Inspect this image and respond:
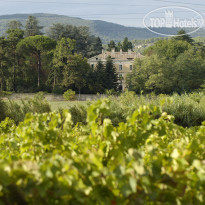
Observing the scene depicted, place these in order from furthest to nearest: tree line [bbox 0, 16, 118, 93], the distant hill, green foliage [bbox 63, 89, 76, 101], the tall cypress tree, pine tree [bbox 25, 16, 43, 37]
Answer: the distant hill < pine tree [bbox 25, 16, 43, 37] < the tall cypress tree < tree line [bbox 0, 16, 118, 93] < green foliage [bbox 63, 89, 76, 101]

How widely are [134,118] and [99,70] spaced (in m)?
36.1

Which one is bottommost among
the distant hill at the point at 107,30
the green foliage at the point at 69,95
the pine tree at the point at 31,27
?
the green foliage at the point at 69,95

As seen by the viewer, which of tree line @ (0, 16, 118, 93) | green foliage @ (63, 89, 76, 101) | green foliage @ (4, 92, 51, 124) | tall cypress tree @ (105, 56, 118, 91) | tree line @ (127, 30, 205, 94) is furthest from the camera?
tree line @ (127, 30, 205, 94)

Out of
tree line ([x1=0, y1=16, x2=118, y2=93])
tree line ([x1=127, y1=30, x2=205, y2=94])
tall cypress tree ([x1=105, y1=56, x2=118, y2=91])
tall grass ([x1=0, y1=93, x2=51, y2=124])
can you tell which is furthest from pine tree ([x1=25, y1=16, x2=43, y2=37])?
tall grass ([x1=0, y1=93, x2=51, y2=124])

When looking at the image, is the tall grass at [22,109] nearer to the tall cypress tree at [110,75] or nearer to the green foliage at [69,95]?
the green foliage at [69,95]

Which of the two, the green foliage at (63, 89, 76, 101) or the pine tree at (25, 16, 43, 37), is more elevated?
the pine tree at (25, 16, 43, 37)

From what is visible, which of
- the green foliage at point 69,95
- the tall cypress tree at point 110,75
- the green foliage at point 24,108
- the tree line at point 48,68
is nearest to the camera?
the green foliage at point 24,108

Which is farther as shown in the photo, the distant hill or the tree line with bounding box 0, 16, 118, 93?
the distant hill

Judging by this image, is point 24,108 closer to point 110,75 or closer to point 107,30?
point 110,75

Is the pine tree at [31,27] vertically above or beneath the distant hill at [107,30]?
beneath

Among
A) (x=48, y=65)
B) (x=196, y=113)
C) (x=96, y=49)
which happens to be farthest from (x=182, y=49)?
(x=196, y=113)

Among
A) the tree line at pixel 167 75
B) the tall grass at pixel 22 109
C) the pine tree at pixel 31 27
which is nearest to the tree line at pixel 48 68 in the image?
the tree line at pixel 167 75

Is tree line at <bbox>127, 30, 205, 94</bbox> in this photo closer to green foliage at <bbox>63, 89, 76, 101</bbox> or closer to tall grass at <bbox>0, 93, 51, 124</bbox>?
green foliage at <bbox>63, 89, 76, 101</bbox>

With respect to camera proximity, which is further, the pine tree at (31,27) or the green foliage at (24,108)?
the pine tree at (31,27)
